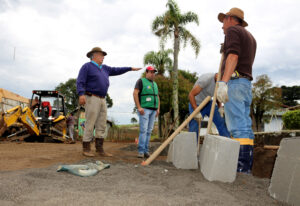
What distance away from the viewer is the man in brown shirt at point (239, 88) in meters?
2.73

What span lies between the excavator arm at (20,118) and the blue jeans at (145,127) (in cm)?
568

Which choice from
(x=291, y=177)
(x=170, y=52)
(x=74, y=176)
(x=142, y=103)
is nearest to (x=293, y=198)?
(x=291, y=177)

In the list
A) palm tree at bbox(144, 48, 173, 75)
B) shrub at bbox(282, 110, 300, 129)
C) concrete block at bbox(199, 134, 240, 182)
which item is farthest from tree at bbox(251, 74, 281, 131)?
concrete block at bbox(199, 134, 240, 182)

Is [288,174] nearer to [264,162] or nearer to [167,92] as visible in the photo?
[264,162]

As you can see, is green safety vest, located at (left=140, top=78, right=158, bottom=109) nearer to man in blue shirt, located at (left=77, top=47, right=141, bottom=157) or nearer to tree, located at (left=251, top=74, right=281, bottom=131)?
man in blue shirt, located at (left=77, top=47, right=141, bottom=157)

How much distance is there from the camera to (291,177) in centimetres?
188

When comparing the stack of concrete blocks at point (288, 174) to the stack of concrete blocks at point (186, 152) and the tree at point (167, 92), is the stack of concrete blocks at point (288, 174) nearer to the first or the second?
the stack of concrete blocks at point (186, 152)

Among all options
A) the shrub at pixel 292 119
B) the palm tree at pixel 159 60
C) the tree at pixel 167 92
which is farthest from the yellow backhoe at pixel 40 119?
the palm tree at pixel 159 60

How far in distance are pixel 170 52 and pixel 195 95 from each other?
22.2 meters

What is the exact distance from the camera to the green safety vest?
461cm

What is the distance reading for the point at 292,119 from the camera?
10062 millimetres

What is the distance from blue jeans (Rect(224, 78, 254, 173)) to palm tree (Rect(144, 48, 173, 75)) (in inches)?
906

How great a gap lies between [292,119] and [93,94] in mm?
9164

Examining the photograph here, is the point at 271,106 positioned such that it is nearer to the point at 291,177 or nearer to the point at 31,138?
the point at 31,138
